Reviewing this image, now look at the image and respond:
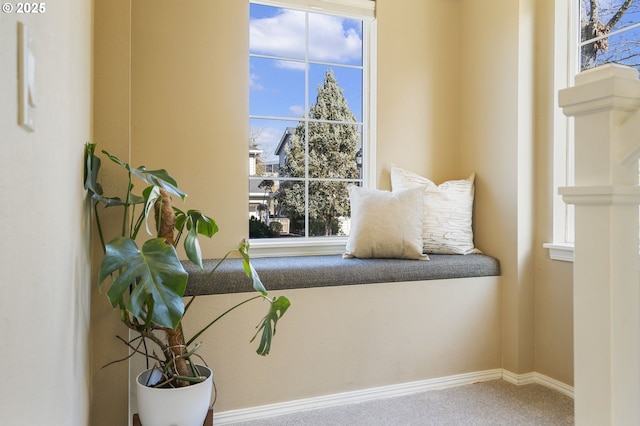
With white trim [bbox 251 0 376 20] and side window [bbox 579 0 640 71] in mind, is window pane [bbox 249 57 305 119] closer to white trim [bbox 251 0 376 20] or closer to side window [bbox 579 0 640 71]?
white trim [bbox 251 0 376 20]

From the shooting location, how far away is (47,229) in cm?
91

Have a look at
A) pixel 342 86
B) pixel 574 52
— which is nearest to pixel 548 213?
pixel 574 52

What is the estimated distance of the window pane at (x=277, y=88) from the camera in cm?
274

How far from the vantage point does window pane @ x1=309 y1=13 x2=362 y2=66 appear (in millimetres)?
2875

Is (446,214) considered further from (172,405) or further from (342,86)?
(172,405)

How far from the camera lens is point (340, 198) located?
116 inches

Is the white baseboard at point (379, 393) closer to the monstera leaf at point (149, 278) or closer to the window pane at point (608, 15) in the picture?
the monstera leaf at point (149, 278)

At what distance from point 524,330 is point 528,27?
182 cm

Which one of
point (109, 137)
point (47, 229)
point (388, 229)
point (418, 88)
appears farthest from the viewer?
point (418, 88)

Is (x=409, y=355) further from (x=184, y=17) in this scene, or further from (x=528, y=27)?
(x=184, y=17)

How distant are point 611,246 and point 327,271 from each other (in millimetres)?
1613

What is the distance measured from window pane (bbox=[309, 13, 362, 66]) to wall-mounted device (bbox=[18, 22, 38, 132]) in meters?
2.35

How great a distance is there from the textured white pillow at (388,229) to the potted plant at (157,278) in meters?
0.85
